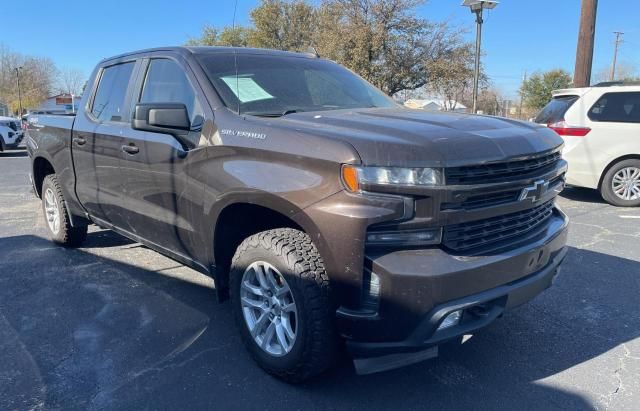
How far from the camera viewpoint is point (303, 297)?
2.48m

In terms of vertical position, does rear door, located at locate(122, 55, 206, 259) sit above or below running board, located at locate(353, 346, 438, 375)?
above

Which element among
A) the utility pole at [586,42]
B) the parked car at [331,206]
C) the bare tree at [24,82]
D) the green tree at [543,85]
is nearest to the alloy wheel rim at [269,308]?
the parked car at [331,206]

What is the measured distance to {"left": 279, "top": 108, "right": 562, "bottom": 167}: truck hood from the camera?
2.29m

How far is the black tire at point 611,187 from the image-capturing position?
24.9 ft

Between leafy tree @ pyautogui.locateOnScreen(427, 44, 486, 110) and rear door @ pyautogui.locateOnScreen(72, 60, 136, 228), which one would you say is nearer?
rear door @ pyautogui.locateOnScreen(72, 60, 136, 228)

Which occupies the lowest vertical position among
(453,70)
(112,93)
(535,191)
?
(535,191)

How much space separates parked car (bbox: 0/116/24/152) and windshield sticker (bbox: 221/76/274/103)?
16449 millimetres

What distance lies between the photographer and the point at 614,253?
5223 mm

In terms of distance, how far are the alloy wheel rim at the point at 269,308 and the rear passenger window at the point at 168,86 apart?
112cm

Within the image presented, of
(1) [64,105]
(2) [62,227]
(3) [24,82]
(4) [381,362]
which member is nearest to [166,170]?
(4) [381,362]

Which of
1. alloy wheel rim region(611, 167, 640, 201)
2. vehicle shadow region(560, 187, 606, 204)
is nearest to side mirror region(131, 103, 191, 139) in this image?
alloy wheel rim region(611, 167, 640, 201)

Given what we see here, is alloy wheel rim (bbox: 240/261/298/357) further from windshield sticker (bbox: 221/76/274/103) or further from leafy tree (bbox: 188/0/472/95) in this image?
leafy tree (bbox: 188/0/472/95)

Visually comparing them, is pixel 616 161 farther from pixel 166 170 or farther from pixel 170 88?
pixel 166 170

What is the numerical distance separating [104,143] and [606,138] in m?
7.00
